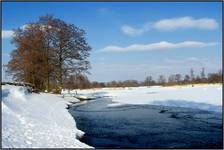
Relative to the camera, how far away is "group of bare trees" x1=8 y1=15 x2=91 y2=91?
4022cm

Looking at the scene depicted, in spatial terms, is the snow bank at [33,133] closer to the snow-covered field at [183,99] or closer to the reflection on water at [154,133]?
the reflection on water at [154,133]

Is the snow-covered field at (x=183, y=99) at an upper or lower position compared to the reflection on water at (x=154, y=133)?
upper

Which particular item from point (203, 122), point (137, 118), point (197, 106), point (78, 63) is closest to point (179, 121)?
point (203, 122)

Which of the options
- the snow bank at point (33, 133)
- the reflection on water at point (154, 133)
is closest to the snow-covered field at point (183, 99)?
the reflection on water at point (154, 133)

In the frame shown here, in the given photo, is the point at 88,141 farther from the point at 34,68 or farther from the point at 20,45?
the point at 20,45

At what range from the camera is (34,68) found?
3944 centimetres

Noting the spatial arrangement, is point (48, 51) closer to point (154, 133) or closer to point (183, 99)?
point (183, 99)

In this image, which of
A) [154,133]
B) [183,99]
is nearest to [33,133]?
[154,133]

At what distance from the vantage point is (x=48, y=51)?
41406mm

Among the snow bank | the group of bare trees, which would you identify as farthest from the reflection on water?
the group of bare trees

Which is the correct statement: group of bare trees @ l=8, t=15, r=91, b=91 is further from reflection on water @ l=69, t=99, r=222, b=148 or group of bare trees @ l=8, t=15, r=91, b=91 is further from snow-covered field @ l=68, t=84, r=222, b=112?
reflection on water @ l=69, t=99, r=222, b=148

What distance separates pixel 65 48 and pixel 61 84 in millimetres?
4667

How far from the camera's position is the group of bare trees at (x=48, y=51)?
40219 millimetres

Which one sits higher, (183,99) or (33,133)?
(183,99)
